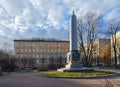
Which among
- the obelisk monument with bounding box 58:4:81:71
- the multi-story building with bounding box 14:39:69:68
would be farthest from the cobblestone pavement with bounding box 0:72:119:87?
the multi-story building with bounding box 14:39:69:68

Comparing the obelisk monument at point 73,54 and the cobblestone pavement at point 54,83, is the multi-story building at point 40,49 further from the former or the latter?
the cobblestone pavement at point 54,83

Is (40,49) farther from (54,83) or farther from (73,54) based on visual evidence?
(54,83)

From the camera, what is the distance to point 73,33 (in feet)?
96.7

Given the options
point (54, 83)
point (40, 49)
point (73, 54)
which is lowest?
point (54, 83)

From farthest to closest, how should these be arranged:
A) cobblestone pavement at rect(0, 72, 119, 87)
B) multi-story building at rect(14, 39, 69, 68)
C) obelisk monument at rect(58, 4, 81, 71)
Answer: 1. multi-story building at rect(14, 39, 69, 68)
2. obelisk monument at rect(58, 4, 81, 71)
3. cobblestone pavement at rect(0, 72, 119, 87)

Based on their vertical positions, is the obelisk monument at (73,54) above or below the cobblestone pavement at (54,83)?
above

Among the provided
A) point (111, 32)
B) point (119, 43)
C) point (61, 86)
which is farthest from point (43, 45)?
point (61, 86)

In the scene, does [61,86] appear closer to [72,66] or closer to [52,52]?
[72,66]

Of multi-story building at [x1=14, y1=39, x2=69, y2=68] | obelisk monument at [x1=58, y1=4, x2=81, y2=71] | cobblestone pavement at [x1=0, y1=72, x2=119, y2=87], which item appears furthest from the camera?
multi-story building at [x1=14, y1=39, x2=69, y2=68]

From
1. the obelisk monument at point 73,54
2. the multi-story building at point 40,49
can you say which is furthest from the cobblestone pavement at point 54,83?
the multi-story building at point 40,49

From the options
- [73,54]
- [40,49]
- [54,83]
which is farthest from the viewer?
[40,49]

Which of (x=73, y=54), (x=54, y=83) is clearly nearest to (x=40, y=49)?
(x=73, y=54)

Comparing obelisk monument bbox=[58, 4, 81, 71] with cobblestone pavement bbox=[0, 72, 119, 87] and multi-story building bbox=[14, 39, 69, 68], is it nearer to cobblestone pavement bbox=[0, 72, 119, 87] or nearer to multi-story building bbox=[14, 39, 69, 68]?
cobblestone pavement bbox=[0, 72, 119, 87]

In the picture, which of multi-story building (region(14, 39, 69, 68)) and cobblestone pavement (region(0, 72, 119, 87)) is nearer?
cobblestone pavement (region(0, 72, 119, 87))
